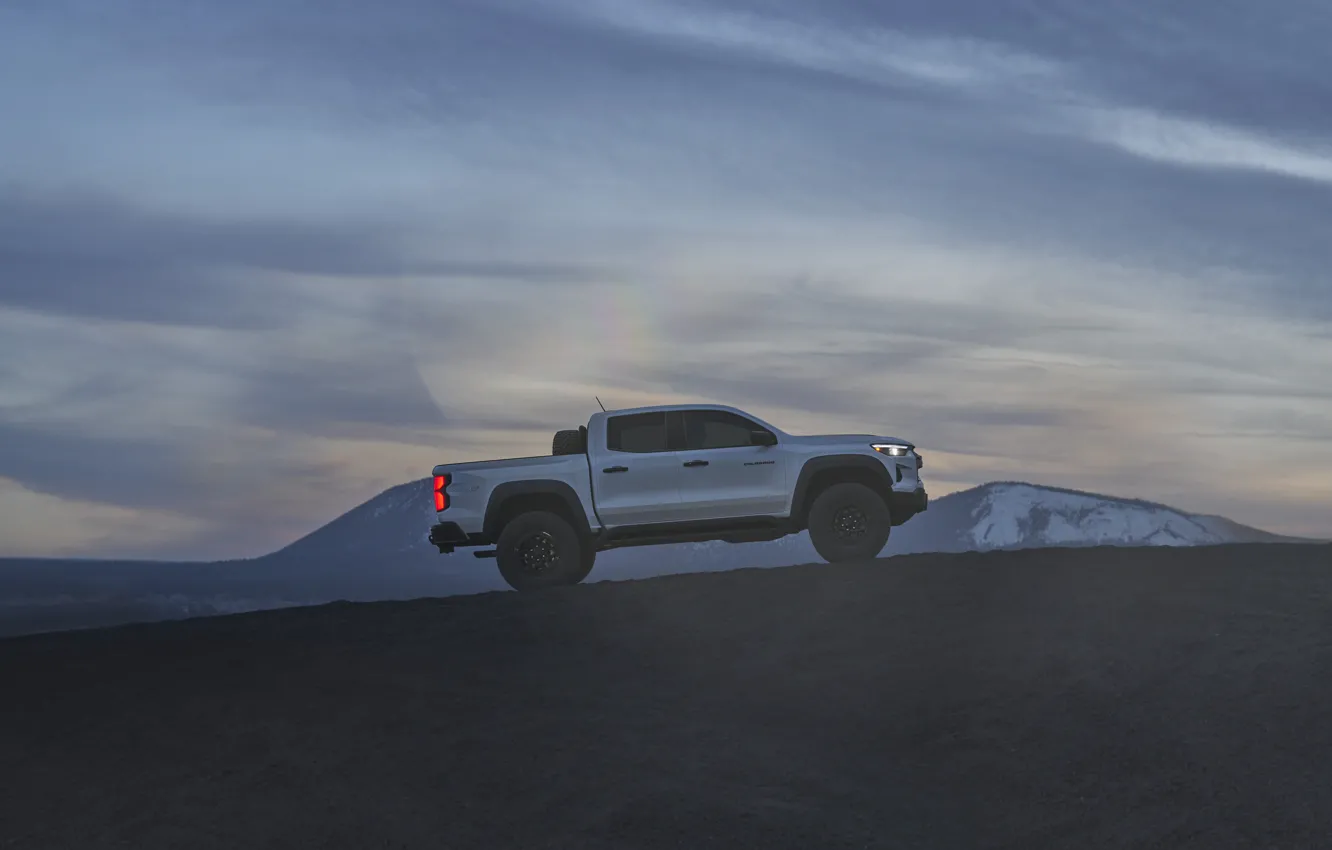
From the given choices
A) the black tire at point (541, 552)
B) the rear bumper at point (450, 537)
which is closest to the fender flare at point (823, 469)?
the black tire at point (541, 552)

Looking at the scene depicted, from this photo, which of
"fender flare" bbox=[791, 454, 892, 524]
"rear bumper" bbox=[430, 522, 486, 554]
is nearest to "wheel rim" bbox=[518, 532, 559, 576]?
"rear bumper" bbox=[430, 522, 486, 554]

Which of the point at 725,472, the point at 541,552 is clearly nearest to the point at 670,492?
the point at 725,472

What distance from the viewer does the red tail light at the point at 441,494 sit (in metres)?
17.3

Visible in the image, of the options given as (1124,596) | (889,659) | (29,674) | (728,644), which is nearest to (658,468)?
(728,644)

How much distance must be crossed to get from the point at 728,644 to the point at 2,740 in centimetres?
740

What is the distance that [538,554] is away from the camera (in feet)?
58.0

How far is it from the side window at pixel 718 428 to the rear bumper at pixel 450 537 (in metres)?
3.22

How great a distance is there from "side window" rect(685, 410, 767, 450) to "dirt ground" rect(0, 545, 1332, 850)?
2.00 meters

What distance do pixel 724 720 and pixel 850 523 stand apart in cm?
608

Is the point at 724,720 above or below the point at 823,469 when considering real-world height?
below

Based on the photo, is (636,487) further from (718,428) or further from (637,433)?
(718,428)

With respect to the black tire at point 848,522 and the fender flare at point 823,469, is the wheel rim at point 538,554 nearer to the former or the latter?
the fender flare at point 823,469

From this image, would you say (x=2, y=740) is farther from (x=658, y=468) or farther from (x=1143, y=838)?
(x=1143, y=838)

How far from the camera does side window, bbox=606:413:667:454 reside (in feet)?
57.9
